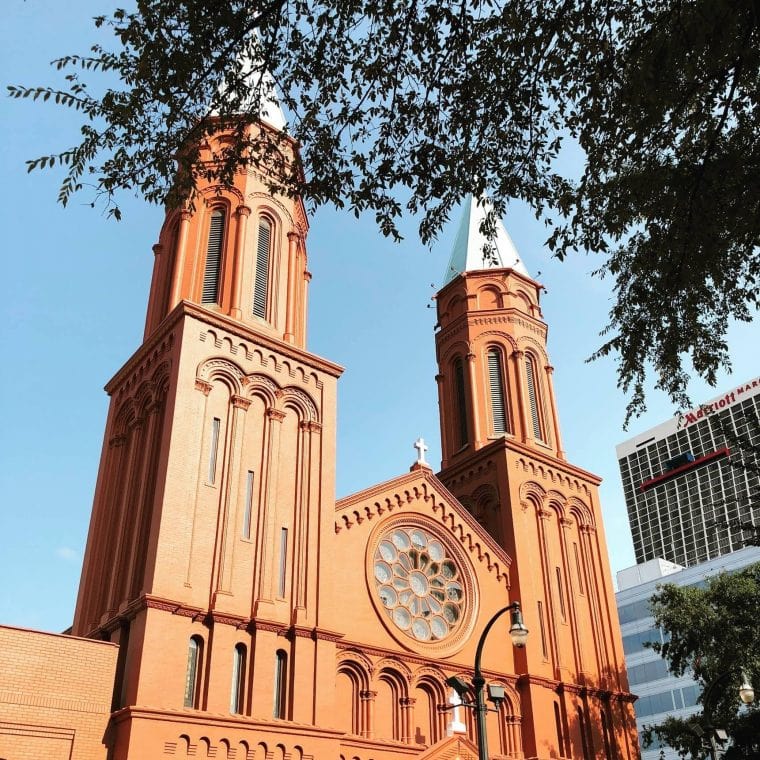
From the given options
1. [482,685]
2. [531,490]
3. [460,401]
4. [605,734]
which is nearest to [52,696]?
[482,685]

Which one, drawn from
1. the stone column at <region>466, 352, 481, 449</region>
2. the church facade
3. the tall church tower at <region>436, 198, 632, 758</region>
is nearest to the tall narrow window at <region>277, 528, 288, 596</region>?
the church facade

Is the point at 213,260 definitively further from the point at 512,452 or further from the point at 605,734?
the point at 605,734

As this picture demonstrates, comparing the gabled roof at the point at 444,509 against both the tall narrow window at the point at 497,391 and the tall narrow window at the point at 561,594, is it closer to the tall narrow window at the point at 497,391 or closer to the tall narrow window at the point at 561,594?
the tall narrow window at the point at 561,594

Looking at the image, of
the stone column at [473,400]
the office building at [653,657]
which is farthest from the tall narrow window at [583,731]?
the office building at [653,657]

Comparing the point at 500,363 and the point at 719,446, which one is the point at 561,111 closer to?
the point at 500,363

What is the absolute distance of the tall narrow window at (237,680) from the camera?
1914 centimetres

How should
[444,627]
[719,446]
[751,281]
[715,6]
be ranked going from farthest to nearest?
[719,446]
[444,627]
[751,281]
[715,6]

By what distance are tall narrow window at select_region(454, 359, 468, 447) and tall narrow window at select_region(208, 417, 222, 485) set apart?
12.8 m

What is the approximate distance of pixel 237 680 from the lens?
63.9 ft

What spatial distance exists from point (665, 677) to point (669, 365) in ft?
188

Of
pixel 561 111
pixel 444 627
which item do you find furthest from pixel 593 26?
pixel 444 627

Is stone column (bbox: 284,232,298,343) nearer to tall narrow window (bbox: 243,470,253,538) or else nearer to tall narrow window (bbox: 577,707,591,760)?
tall narrow window (bbox: 243,470,253,538)

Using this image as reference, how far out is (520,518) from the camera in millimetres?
29031

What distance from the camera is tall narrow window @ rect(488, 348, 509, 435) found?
32250 millimetres
